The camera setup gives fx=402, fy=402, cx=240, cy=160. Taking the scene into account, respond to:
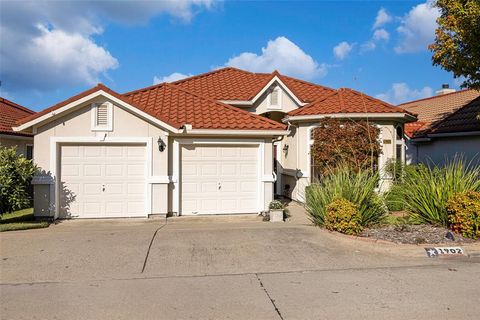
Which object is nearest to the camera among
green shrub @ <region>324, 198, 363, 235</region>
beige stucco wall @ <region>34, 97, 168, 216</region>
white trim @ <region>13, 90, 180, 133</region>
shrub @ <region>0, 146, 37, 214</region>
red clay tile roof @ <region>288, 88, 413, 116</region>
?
green shrub @ <region>324, 198, 363, 235</region>

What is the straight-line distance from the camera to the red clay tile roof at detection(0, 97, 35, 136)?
17.0 m

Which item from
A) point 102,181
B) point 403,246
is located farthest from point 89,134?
point 403,246

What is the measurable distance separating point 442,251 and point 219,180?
22.2 feet

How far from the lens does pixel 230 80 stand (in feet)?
63.5

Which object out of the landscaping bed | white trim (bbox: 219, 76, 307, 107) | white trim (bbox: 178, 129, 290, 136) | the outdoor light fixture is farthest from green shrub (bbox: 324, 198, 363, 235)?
white trim (bbox: 219, 76, 307, 107)

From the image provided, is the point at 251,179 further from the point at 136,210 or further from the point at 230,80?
the point at 230,80

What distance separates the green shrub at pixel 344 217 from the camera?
8.70 metres

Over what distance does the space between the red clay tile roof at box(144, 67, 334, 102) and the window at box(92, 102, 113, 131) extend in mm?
5873

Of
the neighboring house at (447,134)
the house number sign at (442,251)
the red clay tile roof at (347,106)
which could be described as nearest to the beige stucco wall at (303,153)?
the red clay tile roof at (347,106)

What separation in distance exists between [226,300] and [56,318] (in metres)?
2.04

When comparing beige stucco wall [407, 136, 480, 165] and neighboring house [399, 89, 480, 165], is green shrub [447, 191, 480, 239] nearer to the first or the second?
beige stucco wall [407, 136, 480, 165]

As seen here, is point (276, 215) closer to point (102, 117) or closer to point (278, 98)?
point (102, 117)

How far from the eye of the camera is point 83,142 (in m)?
11.5

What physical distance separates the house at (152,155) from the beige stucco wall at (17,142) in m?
6.39
